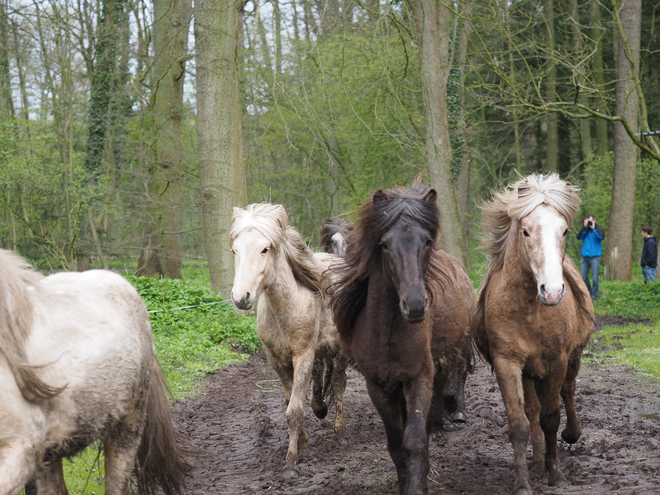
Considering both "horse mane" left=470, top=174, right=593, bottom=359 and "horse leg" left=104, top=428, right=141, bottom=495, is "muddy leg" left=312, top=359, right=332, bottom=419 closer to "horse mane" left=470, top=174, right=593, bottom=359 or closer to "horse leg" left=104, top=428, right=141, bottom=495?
"horse mane" left=470, top=174, right=593, bottom=359

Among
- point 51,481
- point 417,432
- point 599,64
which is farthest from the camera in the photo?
point 599,64

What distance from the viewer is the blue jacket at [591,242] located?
15.9 meters

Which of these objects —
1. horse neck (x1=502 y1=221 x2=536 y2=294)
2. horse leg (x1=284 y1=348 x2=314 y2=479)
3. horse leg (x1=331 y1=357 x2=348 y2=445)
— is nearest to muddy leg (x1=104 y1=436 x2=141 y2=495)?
horse leg (x1=284 y1=348 x2=314 y2=479)

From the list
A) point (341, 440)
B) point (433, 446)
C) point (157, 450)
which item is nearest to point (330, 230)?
point (341, 440)

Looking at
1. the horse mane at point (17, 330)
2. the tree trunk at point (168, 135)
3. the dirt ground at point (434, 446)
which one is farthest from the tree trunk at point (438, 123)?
the horse mane at point (17, 330)

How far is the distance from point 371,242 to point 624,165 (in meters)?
14.2

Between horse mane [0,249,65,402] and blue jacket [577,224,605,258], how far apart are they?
14675 mm

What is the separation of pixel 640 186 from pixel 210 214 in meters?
14.5

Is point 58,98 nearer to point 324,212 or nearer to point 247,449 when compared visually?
point 324,212

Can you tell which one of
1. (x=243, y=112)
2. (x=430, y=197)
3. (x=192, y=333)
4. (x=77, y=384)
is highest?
(x=243, y=112)

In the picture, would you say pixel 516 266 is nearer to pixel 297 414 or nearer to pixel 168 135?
pixel 297 414

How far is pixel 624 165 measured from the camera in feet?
55.5

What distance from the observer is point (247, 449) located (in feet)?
20.3

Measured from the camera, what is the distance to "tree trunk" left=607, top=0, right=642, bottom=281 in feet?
51.9
